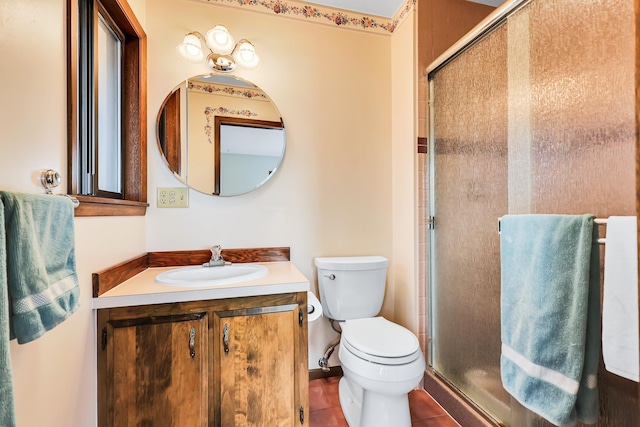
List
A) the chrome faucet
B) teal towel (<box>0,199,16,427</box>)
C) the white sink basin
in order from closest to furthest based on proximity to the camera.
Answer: teal towel (<box>0,199,16,427</box>) → the white sink basin → the chrome faucet

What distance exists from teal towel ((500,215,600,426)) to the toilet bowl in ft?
1.19

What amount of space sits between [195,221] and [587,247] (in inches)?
65.0

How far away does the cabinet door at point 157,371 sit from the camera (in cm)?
103

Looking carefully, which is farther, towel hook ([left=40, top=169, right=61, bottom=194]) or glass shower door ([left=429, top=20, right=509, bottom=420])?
glass shower door ([left=429, top=20, right=509, bottom=420])

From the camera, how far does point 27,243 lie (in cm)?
56

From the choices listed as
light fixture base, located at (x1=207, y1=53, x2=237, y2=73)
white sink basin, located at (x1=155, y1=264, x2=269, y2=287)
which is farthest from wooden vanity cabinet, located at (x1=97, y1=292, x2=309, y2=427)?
light fixture base, located at (x1=207, y1=53, x2=237, y2=73)

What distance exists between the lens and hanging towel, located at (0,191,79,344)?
539 mm

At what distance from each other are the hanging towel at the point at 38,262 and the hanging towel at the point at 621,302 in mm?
1302

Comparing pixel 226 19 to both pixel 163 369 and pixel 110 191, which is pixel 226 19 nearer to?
pixel 110 191

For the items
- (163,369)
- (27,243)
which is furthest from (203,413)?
(27,243)

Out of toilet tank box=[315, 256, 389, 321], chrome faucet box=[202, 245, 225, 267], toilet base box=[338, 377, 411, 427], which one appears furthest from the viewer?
toilet tank box=[315, 256, 389, 321]

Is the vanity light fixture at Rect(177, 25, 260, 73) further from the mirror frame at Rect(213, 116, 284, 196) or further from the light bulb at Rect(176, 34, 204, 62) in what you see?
the mirror frame at Rect(213, 116, 284, 196)

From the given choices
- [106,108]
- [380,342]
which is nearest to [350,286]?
[380,342]

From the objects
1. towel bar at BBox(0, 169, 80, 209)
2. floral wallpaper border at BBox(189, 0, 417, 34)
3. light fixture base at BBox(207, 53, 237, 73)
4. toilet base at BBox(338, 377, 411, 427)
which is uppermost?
floral wallpaper border at BBox(189, 0, 417, 34)
